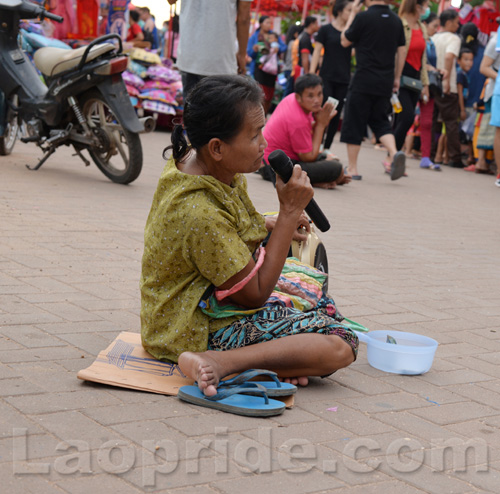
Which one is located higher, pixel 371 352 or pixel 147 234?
pixel 147 234

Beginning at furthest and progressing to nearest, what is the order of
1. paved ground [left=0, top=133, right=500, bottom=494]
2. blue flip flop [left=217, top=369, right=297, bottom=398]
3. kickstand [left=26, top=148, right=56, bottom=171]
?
kickstand [left=26, top=148, right=56, bottom=171]
blue flip flop [left=217, top=369, right=297, bottom=398]
paved ground [left=0, top=133, right=500, bottom=494]

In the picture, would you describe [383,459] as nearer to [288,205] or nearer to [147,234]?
[288,205]

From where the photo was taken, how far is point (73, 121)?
7215mm

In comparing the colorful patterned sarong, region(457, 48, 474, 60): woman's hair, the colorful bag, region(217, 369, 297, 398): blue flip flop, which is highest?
region(457, 48, 474, 60): woman's hair

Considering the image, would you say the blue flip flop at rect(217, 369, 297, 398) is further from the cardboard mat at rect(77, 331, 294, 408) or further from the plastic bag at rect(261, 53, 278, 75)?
the plastic bag at rect(261, 53, 278, 75)

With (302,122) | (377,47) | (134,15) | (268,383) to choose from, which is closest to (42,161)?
(302,122)

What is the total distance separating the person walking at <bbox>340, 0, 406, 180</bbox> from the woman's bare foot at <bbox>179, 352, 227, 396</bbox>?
22.8 ft

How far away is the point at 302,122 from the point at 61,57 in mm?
2227

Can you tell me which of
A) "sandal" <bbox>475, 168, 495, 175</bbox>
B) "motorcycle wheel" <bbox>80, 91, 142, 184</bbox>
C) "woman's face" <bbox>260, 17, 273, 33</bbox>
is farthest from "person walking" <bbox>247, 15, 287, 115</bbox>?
"motorcycle wheel" <bbox>80, 91, 142, 184</bbox>

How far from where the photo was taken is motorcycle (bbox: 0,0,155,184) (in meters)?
6.71

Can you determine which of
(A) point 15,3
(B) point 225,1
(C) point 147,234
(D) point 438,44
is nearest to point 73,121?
(A) point 15,3

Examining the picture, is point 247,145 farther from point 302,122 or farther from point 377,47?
point 377,47

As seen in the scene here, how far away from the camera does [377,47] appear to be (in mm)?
9406

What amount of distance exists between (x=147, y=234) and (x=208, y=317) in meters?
0.38
